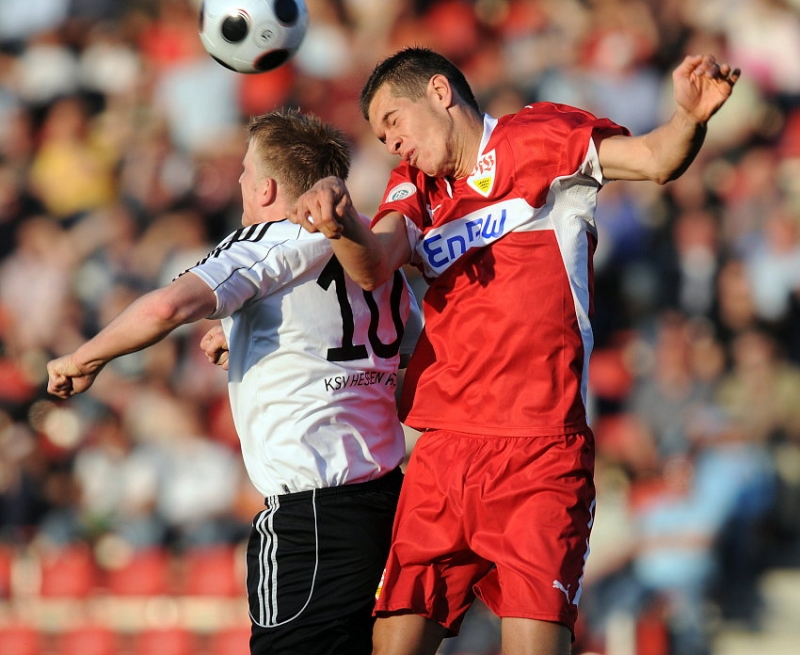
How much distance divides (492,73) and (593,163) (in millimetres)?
6067

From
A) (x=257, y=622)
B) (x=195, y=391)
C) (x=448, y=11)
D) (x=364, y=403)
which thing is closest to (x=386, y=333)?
(x=364, y=403)

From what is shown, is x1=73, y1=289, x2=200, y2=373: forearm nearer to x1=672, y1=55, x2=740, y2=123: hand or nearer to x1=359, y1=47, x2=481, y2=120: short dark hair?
x1=359, y1=47, x2=481, y2=120: short dark hair

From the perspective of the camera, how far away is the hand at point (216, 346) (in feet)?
11.9

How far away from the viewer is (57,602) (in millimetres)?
8023

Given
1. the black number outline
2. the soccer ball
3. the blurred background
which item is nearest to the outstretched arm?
the black number outline

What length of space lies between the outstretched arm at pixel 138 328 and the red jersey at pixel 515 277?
2.36 ft

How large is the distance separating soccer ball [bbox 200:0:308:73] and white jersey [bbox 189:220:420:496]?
1151mm

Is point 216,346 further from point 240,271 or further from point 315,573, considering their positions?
point 315,573

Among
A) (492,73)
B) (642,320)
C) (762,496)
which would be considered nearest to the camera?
(762,496)

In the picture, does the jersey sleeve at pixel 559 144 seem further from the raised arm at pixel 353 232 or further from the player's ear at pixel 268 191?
the player's ear at pixel 268 191

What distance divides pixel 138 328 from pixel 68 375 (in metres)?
0.24

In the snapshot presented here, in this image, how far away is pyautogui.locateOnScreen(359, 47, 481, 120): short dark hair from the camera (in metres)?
3.56

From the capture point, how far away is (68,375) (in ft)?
10.0

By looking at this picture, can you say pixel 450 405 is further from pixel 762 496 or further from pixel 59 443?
pixel 59 443
